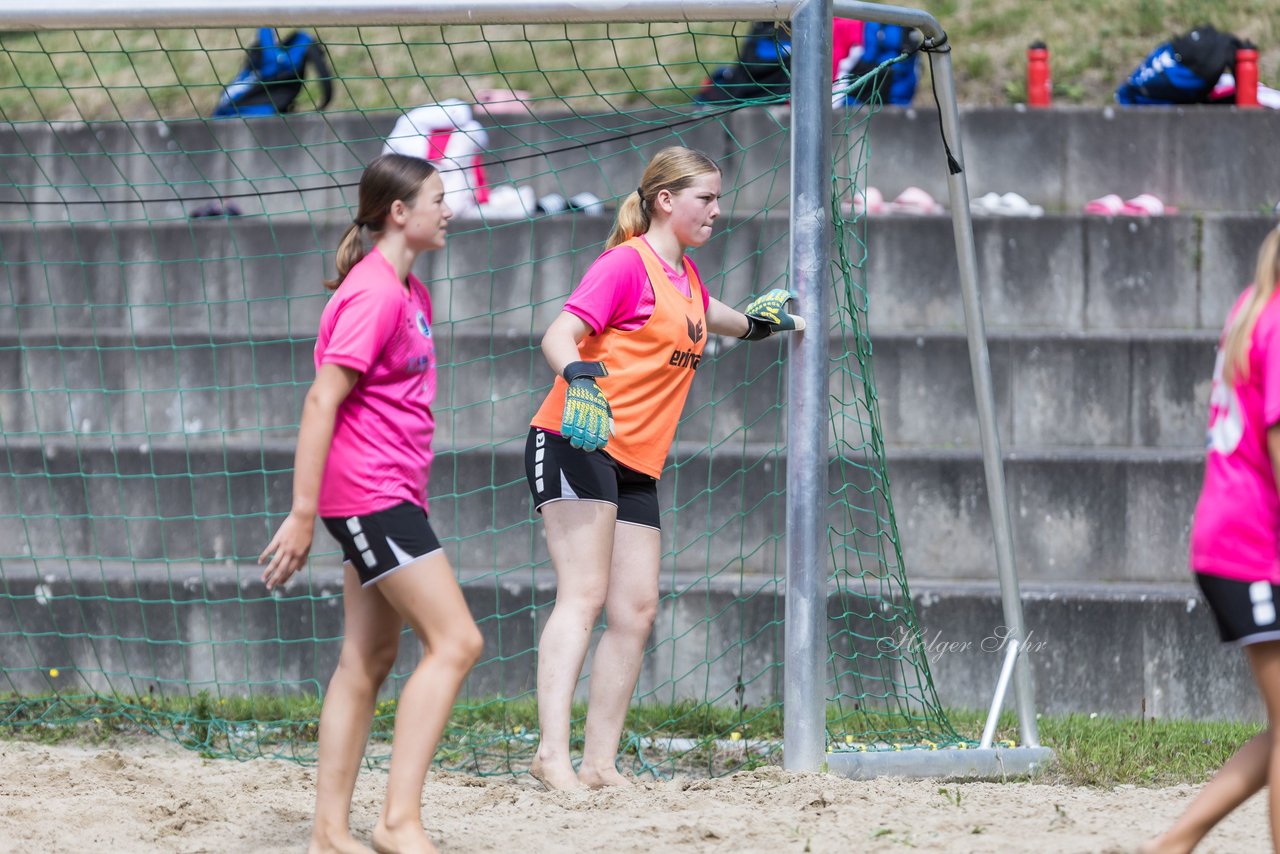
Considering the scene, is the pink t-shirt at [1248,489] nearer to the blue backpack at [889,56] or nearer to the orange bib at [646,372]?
the orange bib at [646,372]

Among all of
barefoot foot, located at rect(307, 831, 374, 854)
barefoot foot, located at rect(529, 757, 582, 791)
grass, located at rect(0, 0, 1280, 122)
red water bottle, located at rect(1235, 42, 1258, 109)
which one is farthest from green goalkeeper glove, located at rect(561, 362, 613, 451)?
red water bottle, located at rect(1235, 42, 1258, 109)

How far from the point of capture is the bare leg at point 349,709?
320cm

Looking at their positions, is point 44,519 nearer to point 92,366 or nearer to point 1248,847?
point 92,366

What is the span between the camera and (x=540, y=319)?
22.3 ft

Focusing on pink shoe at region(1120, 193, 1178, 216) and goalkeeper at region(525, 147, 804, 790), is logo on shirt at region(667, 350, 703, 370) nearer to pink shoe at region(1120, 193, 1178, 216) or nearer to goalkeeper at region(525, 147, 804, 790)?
goalkeeper at region(525, 147, 804, 790)

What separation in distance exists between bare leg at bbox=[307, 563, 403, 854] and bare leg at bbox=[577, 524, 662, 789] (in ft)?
3.01

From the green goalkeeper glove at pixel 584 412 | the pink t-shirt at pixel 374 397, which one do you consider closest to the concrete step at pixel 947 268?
the green goalkeeper glove at pixel 584 412

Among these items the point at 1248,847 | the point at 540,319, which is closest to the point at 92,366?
the point at 540,319

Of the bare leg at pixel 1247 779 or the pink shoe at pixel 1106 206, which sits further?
the pink shoe at pixel 1106 206

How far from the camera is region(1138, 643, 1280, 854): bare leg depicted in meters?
2.88

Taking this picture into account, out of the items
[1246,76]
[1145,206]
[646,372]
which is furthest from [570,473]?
[1246,76]

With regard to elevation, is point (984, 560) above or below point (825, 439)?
below

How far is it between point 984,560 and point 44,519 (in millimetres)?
3977

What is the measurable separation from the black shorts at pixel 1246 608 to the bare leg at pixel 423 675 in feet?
5.02
